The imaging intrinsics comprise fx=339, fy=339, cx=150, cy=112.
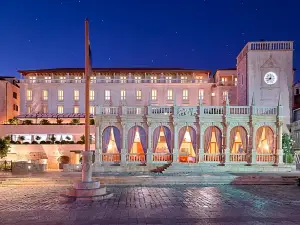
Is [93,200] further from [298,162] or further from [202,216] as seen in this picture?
[298,162]

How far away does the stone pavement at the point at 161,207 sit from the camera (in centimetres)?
1138

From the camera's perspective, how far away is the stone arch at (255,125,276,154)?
32.0 metres

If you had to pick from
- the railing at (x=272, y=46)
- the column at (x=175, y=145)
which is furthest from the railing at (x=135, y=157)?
the railing at (x=272, y=46)

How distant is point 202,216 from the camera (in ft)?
39.1

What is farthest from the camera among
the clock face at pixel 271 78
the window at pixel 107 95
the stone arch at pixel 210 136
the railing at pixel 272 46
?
the window at pixel 107 95

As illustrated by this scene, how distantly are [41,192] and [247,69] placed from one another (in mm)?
26269

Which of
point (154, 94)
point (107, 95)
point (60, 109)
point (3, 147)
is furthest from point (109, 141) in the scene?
point (60, 109)

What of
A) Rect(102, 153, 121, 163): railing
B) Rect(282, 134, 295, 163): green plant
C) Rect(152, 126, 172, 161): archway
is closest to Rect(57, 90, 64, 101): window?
Rect(102, 153, 121, 163): railing

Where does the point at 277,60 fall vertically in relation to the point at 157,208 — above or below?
above

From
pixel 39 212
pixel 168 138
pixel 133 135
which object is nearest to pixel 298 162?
pixel 168 138

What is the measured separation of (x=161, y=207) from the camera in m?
13.6

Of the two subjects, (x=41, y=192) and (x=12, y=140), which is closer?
(x=41, y=192)

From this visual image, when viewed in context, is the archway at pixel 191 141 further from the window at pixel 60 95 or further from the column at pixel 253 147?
the window at pixel 60 95

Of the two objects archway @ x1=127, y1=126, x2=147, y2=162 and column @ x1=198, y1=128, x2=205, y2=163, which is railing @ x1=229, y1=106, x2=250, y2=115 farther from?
archway @ x1=127, y1=126, x2=147, y2=162
